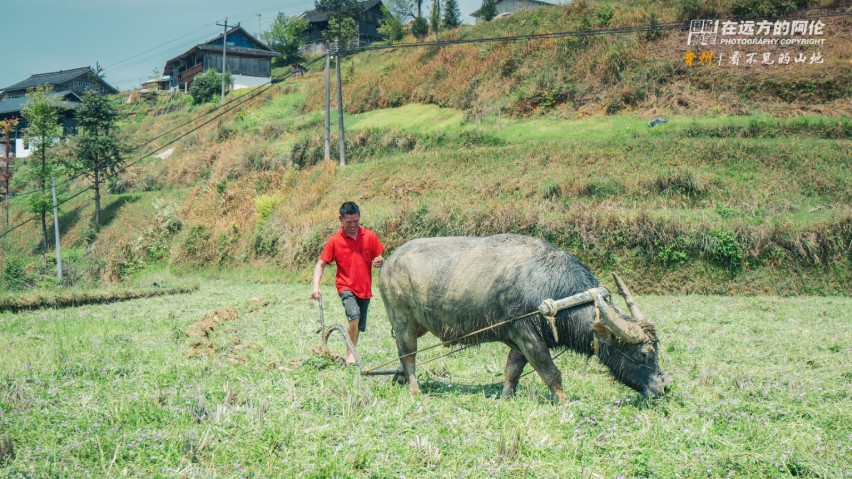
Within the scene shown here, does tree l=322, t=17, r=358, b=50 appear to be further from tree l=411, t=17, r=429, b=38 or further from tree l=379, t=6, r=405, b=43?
tree l=411, t=17, r=429, b=38

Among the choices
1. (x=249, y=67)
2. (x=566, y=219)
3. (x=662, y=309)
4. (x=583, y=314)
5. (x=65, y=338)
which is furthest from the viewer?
(x=249, y=67)

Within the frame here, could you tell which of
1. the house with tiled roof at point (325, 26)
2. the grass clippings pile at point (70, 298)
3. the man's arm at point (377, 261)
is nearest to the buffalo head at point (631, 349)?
the man's arm at point (377, 261)

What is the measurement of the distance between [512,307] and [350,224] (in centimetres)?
246

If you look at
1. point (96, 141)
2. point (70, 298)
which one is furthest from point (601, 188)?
point (96, 141)

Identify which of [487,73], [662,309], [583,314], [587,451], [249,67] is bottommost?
[662,309]

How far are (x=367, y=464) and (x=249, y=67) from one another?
201 feet

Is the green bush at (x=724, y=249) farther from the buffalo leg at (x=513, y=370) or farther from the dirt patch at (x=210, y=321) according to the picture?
the dirt patch at (x=210, y=321)

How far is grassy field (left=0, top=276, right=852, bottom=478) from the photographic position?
445 cm

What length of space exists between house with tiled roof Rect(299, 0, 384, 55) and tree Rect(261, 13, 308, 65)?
6.22ft

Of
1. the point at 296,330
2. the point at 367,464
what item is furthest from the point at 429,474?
the point at 296,330

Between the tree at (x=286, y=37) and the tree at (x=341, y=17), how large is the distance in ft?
9.56

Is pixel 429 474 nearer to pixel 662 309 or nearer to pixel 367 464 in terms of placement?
pixel 367 464

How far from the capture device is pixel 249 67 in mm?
60938

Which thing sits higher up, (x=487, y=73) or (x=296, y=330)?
(x=487, y=73)
